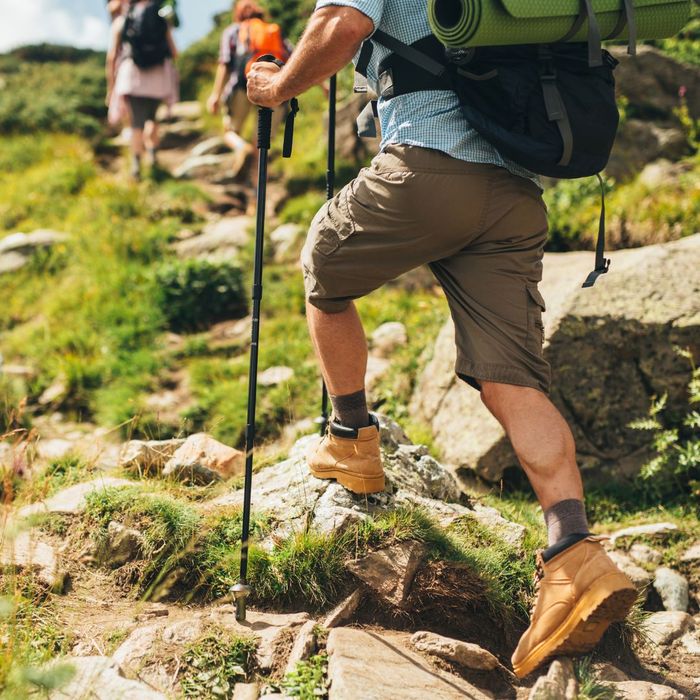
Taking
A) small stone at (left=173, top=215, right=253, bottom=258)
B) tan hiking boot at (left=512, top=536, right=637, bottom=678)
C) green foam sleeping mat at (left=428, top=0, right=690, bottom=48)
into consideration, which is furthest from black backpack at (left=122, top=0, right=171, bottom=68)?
tan hiking boot at (left=512, top=536, right=637, bottom=678)

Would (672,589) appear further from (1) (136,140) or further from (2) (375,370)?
(1) (136,140)

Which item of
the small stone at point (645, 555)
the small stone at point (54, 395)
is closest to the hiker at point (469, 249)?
the small stone at point (645, 555)

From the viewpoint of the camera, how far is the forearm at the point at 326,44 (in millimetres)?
3072

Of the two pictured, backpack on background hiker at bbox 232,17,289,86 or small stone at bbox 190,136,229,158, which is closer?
backpack on background hiker at bbox 232,17,289,86

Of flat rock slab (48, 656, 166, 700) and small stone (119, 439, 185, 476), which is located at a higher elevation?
flat rock slab (48, 656, 166, 700)

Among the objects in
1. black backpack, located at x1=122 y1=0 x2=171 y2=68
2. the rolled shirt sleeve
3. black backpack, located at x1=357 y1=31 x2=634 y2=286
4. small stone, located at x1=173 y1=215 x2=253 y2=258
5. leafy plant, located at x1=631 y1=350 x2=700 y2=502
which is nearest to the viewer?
black backpack, located at x1=357 y1=31 x2=634 y2=286

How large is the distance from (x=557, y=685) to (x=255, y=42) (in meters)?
8.77

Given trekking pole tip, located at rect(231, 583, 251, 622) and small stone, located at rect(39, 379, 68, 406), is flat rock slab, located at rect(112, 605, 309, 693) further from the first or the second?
small stone, located at rect(39, 379, 68, 406)

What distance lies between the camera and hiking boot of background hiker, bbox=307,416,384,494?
12.6 feet

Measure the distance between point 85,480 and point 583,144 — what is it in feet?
10.8

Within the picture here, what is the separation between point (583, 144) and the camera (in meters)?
2.98

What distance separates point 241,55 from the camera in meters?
10.3

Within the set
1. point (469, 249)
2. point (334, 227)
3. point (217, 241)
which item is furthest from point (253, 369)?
point (217, 241)

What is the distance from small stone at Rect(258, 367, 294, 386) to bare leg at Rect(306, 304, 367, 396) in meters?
3.84
